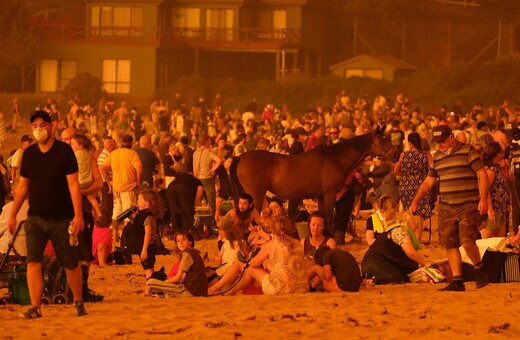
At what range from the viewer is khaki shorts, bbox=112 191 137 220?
21.1 m

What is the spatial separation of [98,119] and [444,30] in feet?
119

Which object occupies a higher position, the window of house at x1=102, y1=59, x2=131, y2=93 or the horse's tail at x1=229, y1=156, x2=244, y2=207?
the window of house at x1=102, y1=59, x2=131, y2=93

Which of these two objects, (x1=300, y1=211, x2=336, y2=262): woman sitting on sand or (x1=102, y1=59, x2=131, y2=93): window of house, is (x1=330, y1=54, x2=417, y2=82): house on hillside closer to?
(x1=102, y1=59, x2=131, y2=93): window of house

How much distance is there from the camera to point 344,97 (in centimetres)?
5297

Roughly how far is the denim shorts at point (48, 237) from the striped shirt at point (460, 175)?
3.88 meters

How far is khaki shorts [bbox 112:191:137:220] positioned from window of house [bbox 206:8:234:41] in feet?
178

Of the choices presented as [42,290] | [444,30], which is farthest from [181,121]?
[444,30]

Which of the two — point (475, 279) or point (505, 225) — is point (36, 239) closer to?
point (475, 279)

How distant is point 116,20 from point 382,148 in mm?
54567

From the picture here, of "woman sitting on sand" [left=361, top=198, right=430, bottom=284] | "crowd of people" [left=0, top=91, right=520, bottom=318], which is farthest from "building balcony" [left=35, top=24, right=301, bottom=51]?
"woman sitting on sand" [left=361, top=198, right=430, bottom=284]

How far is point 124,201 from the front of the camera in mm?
21141

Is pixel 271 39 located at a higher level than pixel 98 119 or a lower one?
higher

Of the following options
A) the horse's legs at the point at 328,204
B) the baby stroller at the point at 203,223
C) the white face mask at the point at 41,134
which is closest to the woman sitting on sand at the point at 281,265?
the white face mask at the point at 41,134

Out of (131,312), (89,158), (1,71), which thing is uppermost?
(1,71)
